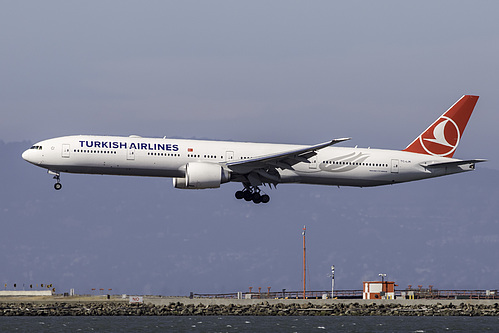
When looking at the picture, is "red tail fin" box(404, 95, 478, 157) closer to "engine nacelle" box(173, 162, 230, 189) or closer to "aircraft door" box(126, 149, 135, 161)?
"engine nacelle" box(173, 162, 230, 189)

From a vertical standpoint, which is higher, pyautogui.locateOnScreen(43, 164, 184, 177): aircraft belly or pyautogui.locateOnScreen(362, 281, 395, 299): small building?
pyautogui.locateOnScreen(43, 164, 184, 177): aircraft belly

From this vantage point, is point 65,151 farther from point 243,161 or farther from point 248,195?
point 248,195

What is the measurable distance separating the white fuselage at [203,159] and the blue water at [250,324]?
1391 cm

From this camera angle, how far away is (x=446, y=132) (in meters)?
76.2

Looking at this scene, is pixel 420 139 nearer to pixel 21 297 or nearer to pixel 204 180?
pixel 204 180

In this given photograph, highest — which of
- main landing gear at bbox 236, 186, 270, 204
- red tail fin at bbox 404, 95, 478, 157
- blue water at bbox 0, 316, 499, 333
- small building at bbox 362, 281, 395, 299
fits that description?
red tail fin at bbox 404, 95, 478, 157

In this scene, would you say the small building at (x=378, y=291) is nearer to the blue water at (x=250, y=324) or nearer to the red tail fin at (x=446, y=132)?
the blue water at (x=250, y=324)

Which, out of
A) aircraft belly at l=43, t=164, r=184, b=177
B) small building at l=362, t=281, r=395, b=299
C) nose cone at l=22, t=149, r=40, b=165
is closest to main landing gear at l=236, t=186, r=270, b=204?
aircraft belly at l=43, t=164, r=184, b=177

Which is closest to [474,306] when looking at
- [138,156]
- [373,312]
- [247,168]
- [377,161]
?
[373,312]

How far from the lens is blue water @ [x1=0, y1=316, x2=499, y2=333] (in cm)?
7825

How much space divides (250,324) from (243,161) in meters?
21.5

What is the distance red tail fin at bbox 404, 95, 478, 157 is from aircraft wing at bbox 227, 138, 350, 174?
1107cm

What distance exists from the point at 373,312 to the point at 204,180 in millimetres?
29043

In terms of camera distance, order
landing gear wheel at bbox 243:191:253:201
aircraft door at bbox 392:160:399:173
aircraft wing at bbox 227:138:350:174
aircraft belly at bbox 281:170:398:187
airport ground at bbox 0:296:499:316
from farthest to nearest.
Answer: airport ground at bbox 0:296:499:316 < aircraft door at bbox 392:160:399:173 < landing gear wheel at bbox 243:191:253:201 < aircraft belly at bbox 281:170:398:187 < aircraft wing at bbox 227:138:350:174
